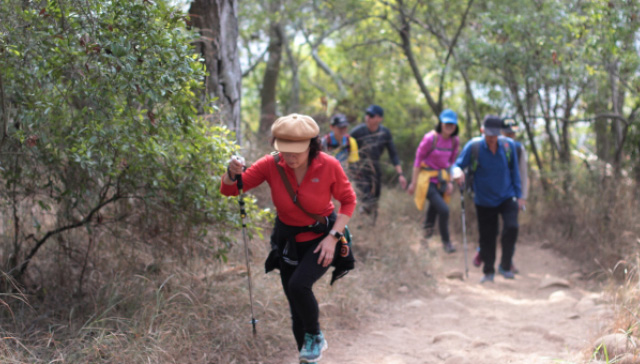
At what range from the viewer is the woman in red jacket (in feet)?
13.7

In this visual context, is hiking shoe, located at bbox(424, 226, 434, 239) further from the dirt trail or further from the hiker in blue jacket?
the hiker in blue jacket

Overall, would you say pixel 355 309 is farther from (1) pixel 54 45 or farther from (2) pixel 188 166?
(1) pixel 54 45

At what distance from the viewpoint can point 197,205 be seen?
507 centimetres

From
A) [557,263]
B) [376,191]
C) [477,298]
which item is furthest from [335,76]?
[477,298]

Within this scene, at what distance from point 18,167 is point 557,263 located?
736 centimetres

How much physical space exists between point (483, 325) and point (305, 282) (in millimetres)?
2816

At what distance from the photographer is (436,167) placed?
9078mm

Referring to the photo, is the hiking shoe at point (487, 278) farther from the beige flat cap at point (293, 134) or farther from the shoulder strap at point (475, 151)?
the beige flat cap at point (293, 134)

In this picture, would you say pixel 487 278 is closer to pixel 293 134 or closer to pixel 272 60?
pixel 293 134

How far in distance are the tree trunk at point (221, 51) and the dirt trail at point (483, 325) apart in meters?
2.78

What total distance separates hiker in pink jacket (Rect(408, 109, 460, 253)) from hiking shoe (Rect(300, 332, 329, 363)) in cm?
491

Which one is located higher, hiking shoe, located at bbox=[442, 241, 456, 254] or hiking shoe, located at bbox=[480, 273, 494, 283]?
hiking shoe, located at bbox=[442, 241, 456, 254]

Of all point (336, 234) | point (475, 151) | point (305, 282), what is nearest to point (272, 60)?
point (475, 151)

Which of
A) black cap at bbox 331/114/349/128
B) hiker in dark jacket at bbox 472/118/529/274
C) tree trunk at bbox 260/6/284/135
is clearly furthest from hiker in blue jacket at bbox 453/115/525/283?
tree trunk at bbox 260/6/284/135
